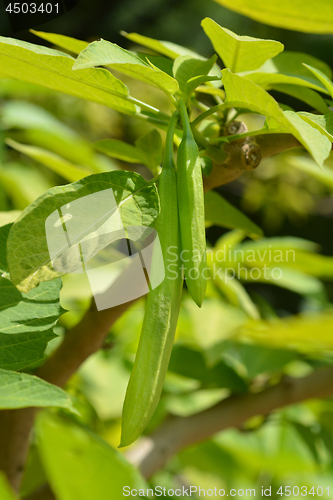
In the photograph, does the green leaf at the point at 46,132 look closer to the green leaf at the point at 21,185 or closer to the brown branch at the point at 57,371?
the green leaf at the point at 21,185

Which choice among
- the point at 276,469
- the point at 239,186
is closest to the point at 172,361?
the point at 276,469

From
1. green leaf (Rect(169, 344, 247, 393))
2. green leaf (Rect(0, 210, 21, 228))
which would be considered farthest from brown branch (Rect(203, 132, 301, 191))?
green leaf (Rect(169, 344, 247, 393))

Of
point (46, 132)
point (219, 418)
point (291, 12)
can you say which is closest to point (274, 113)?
point (291, 12)

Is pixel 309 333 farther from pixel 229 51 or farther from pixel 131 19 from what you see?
pixel 131 19

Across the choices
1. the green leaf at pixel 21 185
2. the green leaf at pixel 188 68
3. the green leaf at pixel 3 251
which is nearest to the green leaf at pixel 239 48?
the green leaf at pixel 188 68

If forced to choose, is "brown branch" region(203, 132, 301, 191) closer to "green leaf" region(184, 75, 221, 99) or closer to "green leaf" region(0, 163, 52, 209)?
"green leaf" region(184, 75, 221, 99)

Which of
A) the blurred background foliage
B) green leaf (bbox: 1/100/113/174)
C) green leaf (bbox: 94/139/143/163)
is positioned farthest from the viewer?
green leaf (bbox: 1/100/113/174)

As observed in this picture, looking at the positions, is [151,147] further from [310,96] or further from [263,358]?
[263,358]
